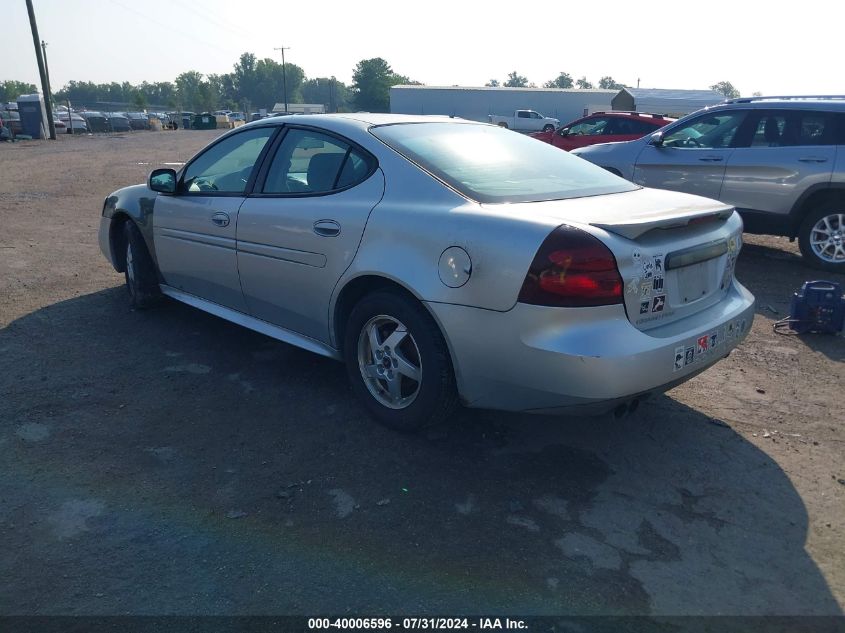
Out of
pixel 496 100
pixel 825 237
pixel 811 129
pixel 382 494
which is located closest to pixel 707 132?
pixel 811 129

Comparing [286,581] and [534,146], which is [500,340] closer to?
[286,581]

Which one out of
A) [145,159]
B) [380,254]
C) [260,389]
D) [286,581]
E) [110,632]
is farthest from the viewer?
[145,159]

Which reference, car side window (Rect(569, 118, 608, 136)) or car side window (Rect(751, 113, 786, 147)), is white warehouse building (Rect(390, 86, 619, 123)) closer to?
car side window (Rect(569, 118, 608, 136))

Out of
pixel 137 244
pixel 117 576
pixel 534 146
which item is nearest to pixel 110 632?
pixel 117 576

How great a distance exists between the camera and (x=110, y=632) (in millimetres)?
2324

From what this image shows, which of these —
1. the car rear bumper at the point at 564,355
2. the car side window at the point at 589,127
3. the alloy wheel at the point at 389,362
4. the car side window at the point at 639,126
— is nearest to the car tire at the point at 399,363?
the alloy wheel at the point at 389,362

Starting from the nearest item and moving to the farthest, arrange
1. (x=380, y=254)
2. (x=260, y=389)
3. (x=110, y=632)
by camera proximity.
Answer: (x=110, y=632) → (x=380, y=254) → (x=260, y=389)

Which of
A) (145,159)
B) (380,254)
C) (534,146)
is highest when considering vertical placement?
(534,146)

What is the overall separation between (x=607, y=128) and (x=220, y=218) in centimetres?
1455

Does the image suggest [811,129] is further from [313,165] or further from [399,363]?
[399,363]

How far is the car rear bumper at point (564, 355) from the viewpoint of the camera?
9.53 ft

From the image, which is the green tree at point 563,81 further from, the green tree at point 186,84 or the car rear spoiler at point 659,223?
the car rear spoiler at point 659,223

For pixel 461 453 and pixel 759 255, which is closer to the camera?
pixel 461 453

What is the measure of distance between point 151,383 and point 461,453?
2120 millimetres
